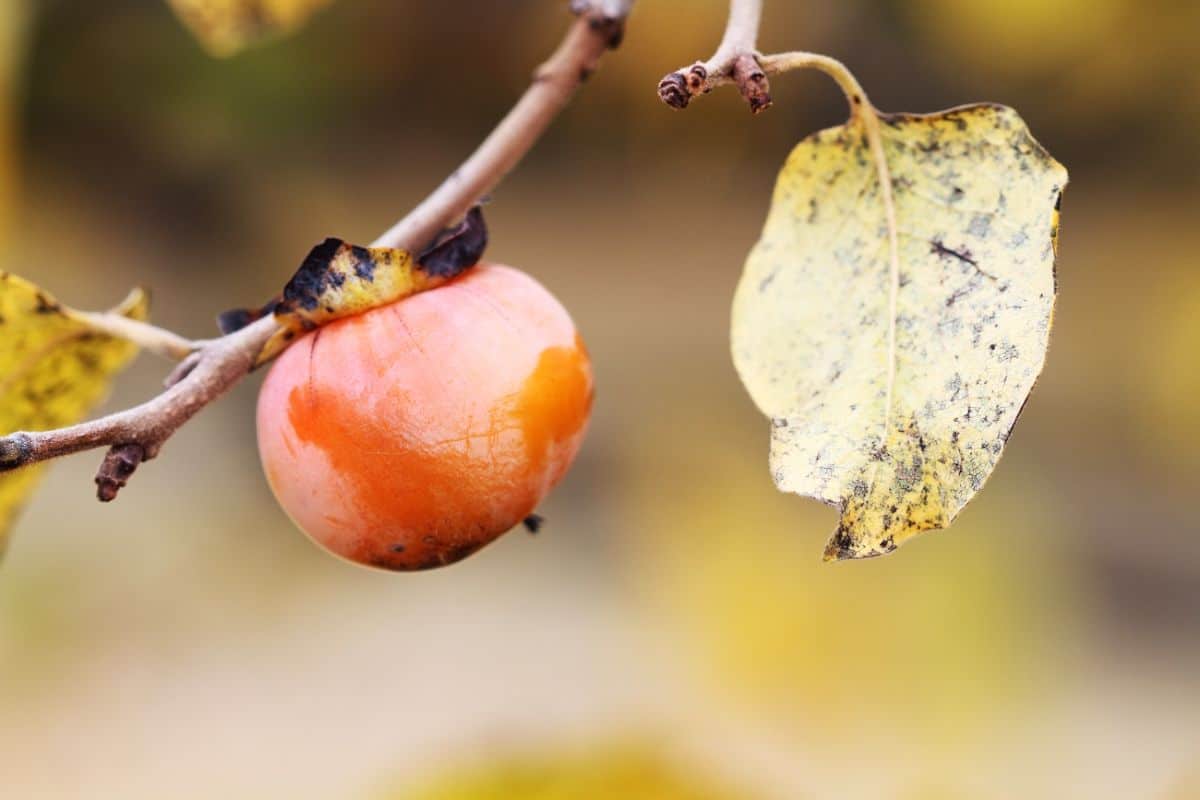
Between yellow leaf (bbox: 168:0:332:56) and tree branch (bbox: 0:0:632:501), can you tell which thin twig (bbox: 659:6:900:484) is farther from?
yellow leaf (bbox: 168:0:332:56)

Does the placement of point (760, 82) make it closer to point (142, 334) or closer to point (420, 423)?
point (420, 423)

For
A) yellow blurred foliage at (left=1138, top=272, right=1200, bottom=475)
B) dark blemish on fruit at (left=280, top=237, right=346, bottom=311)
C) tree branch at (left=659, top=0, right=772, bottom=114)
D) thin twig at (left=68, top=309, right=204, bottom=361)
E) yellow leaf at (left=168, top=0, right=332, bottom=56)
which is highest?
yellow blurred foliage at (left=1138, top=272, right=1200, bottom=475)

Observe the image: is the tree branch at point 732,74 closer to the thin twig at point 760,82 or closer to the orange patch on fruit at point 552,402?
the thin twig at point 760,82

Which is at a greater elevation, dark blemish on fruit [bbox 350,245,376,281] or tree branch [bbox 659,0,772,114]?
tree branch [bbox 659,0,772,114]

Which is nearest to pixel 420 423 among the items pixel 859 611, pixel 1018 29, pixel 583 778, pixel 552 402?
pixel 552 402

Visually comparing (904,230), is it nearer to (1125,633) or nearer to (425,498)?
(425,498)

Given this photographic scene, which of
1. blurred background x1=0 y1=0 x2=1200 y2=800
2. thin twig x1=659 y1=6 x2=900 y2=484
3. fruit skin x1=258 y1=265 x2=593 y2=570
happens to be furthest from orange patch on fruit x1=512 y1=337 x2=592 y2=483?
blurred background x1=0 y1=0 x2=1200 y2=800
